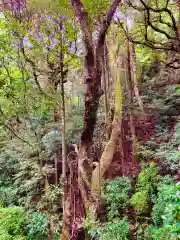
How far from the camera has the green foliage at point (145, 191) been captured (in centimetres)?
437

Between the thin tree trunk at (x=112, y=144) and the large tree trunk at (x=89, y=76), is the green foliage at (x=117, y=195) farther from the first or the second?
the large tree trunk at (x=89, y=76)

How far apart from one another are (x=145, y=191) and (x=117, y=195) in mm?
683

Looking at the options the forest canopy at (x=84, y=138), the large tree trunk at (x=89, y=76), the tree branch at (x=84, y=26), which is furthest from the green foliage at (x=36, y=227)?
the tree branch at (x=84, y=26)

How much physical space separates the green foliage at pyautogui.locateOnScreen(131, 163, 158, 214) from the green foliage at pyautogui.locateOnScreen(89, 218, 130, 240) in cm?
48

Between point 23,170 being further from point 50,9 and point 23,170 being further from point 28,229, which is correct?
point 50,9

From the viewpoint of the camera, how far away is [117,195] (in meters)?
4.87

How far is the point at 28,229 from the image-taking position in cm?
555

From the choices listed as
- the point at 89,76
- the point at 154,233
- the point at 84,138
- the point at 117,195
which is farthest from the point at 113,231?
the point at 89,76

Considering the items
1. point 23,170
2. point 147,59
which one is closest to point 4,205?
point 23,170

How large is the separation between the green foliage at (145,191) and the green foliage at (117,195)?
11.9 inches

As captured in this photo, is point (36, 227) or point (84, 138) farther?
point (36, 227)

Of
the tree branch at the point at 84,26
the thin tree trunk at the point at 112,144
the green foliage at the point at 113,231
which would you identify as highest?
the tree branch at the point at 84,26

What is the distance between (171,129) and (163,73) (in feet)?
12.7

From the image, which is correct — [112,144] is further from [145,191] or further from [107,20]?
[107,20]
